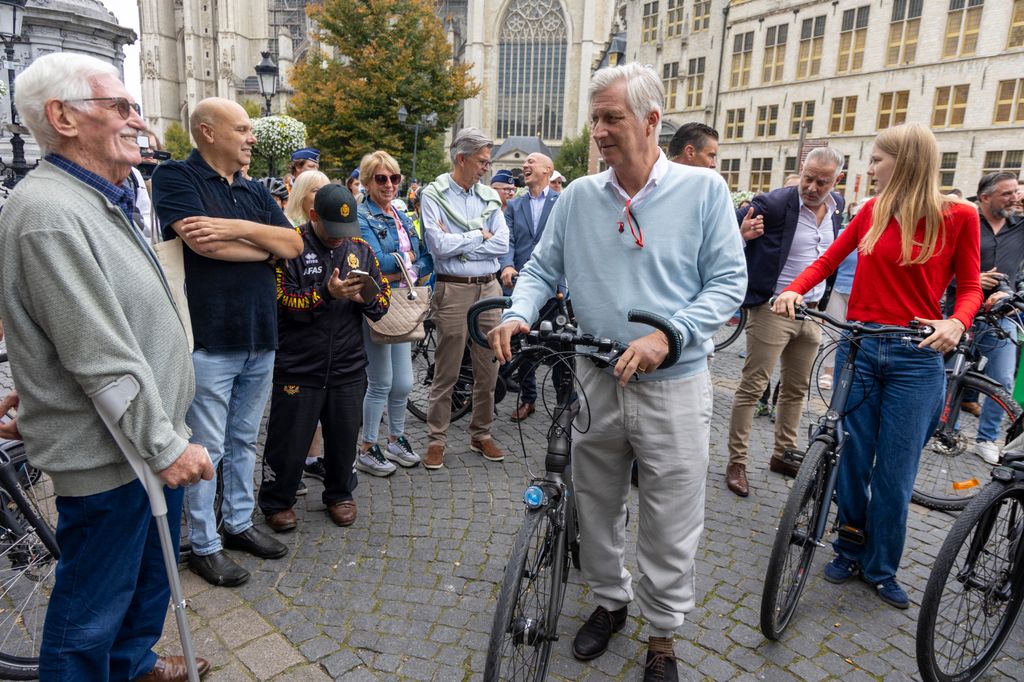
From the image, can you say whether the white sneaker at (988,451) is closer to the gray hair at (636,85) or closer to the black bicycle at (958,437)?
the black bicycle at (958,437)

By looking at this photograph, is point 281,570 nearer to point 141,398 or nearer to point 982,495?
point 141,398

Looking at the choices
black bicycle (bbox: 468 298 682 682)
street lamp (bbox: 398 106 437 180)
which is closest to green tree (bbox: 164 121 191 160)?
street lamp (bbox: 398 106 437 180)

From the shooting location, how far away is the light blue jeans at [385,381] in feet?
14.7

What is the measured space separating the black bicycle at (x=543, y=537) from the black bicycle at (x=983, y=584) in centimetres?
150

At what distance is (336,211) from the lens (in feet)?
11.0

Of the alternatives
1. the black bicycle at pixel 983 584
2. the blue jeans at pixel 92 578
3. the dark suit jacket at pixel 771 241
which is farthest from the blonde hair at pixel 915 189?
the blue jeans at pixel 92 578

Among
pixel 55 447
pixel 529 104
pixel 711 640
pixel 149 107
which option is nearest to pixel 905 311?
pixel 711 640

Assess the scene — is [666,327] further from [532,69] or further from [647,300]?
[532,69]

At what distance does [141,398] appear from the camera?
1.85 m

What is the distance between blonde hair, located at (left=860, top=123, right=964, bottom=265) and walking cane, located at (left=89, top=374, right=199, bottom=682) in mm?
3215

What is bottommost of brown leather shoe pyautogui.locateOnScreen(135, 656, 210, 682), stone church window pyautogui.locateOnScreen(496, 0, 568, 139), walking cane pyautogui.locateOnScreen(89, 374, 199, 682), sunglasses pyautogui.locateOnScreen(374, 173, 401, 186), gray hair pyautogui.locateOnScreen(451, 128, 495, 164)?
brown leather shoe pyautogui.locateOnScreen(135, 656, 210, 682)

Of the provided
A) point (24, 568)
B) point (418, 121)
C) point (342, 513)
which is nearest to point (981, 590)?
point (342, 513)

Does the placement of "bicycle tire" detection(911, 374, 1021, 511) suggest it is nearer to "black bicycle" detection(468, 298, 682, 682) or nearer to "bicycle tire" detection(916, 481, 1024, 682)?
"bicycle tire" detection(916, 481, 1024, 682)

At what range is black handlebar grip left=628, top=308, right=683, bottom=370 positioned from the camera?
2.01 metres
